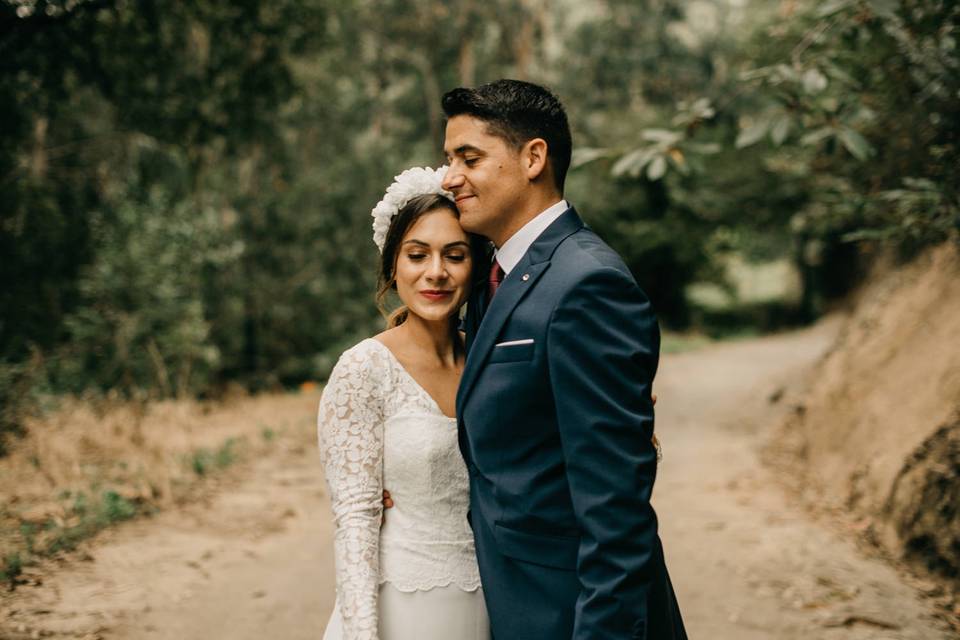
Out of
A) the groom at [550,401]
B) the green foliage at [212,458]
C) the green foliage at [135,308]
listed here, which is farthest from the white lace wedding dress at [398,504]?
the green foliage at [135,308]

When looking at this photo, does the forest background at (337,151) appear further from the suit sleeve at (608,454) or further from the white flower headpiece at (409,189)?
the suit sleeve at (608,454)

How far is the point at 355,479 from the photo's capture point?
2.19 meters

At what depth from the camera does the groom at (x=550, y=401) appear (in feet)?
5.81

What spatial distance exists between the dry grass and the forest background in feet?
1.46

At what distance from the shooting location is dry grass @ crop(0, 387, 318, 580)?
5.27 metres

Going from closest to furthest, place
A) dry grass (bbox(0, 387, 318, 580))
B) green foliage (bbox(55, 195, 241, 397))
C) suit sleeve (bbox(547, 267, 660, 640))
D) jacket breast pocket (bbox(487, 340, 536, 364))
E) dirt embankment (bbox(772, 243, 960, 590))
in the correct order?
suit sleeve (bbox(547, 267, 660, 640)) < jacket breast pocket (bbox(487, 340, 536, 364)) < dirt embankment (bbox(772, 243, 960, 590)) < dry grass (bbox(0, 387, 318, 580)) < green foliage (bbox(55, 195, 241, 397))

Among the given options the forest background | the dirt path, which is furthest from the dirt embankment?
the forest background

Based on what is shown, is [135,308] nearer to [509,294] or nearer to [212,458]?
[212,458]

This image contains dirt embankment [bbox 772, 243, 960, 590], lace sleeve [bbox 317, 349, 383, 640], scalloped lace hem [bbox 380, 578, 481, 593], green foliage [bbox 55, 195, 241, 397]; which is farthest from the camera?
green foliage [bbox 55, 195, 241, 397]

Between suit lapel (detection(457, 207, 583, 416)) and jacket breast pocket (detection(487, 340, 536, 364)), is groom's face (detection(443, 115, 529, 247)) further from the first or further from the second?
jacket breast pocket (detection(487, 340, 536, 364))

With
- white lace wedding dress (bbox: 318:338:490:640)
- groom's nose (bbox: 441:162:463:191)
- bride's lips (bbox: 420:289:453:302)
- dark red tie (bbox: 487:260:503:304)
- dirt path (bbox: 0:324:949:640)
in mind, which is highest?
groom's nose (bbox: 441:162:463:191)

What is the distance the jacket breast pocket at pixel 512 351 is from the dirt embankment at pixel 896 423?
3.94 m

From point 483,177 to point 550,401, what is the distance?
679 millimetres

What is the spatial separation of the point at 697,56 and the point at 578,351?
919 inches
